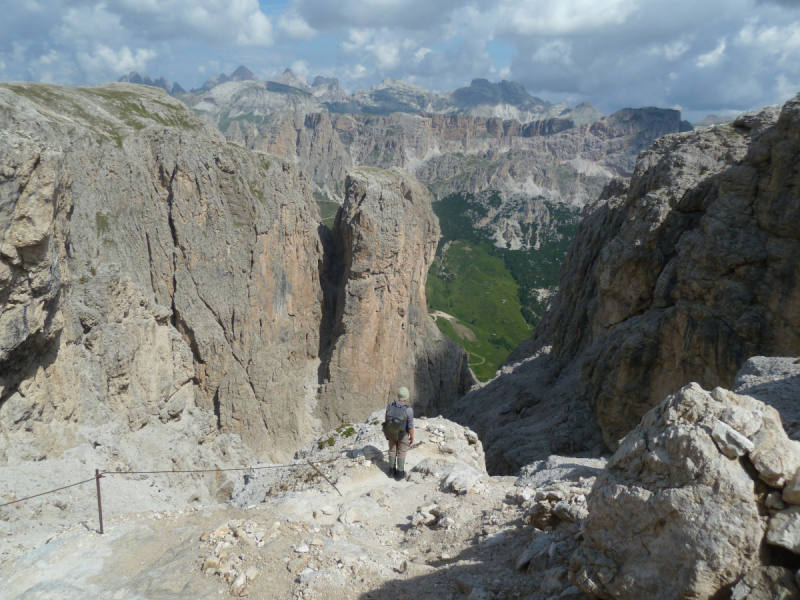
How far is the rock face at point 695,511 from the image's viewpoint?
5848 millimetres

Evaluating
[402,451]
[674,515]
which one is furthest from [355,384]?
[674,515]

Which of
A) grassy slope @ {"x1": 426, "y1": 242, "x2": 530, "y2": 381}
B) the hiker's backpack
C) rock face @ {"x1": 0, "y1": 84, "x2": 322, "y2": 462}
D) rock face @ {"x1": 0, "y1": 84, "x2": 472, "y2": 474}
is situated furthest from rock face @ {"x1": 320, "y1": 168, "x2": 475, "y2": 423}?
grassy slope @ {"x1": 426, "y1": 242, "x2": 530, "y2": 381}

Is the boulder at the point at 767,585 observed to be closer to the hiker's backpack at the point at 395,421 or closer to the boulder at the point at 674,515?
the boulder at the point at 674,515

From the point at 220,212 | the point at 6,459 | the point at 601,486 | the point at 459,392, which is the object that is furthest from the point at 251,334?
the point at 601,486

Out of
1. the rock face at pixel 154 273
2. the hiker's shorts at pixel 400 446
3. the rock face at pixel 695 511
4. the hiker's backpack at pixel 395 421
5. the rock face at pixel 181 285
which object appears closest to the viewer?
the rock face at pixel 695 511

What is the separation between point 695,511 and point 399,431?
10.7m

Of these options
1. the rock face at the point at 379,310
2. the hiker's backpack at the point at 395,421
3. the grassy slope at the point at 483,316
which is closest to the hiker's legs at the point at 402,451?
the hiker's backpack at the point at 395,421

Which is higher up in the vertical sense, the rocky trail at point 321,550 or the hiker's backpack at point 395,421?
the hiker's backpack at point 395,421

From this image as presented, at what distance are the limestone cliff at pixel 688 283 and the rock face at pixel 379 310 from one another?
18.5m

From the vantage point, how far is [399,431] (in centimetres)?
1603

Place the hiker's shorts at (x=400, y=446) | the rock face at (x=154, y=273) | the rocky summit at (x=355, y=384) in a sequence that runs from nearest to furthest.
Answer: the rocky summit at (x=355, y=384)
the hiker's shorts at (x=400, y=446)
the rock face at (x=154, y=273)

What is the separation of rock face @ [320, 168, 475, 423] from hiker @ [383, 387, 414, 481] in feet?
121

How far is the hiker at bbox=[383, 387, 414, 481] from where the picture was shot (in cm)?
1588

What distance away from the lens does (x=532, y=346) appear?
6228 cm
